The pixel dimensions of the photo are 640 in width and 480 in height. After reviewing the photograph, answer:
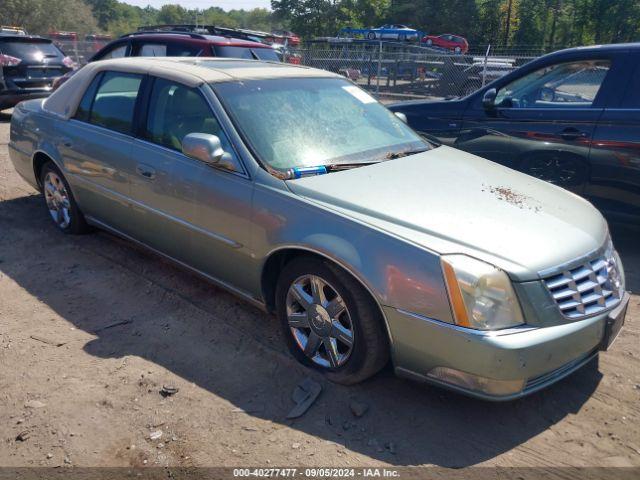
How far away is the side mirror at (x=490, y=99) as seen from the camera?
223 inches

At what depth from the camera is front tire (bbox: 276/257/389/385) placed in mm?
2938

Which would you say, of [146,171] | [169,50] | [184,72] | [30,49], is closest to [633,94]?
[184,72]

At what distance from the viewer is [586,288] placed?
9.41 feet

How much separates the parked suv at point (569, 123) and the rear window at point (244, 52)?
3.24 metres

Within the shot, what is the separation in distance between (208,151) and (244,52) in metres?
5.10

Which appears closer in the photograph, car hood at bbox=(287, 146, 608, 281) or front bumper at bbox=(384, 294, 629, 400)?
front bumper at bbox=(384, 294, 629, 400)

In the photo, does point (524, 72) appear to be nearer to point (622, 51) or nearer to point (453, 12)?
point (622, 51)

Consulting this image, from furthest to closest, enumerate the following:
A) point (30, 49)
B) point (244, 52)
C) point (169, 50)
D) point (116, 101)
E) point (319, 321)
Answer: point (30, 49)
point (244, 52)
point (169, 50)
point (116, 101)
point (319, 321)

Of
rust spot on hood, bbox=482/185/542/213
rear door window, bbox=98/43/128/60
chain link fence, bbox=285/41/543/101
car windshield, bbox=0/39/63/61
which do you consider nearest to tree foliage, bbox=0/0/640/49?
chain link fence, bbox=285/41/543/101

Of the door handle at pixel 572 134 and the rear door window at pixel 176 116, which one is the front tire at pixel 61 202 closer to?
the rear door window at pixel 176 116

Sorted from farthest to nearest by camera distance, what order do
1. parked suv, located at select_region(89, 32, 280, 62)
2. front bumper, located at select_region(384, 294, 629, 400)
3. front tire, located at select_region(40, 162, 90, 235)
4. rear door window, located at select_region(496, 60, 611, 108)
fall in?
parked suv, located at select_region(89, 32, 280, 62) → rear door window, located at select_region(496, 60, 611, 108) → front tire, located at select_region(40, 162, 90, 235) → front bumper, located at select_region(384, 294, 629, 400)

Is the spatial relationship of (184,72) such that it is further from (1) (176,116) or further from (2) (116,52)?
(2) (116,52)

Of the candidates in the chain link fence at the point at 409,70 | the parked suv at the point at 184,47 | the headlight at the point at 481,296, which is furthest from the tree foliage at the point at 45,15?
the headlight at the point at 481,296

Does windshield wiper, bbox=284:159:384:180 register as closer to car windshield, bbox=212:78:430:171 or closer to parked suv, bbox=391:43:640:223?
car windshield, bbox=212:78:430:171
